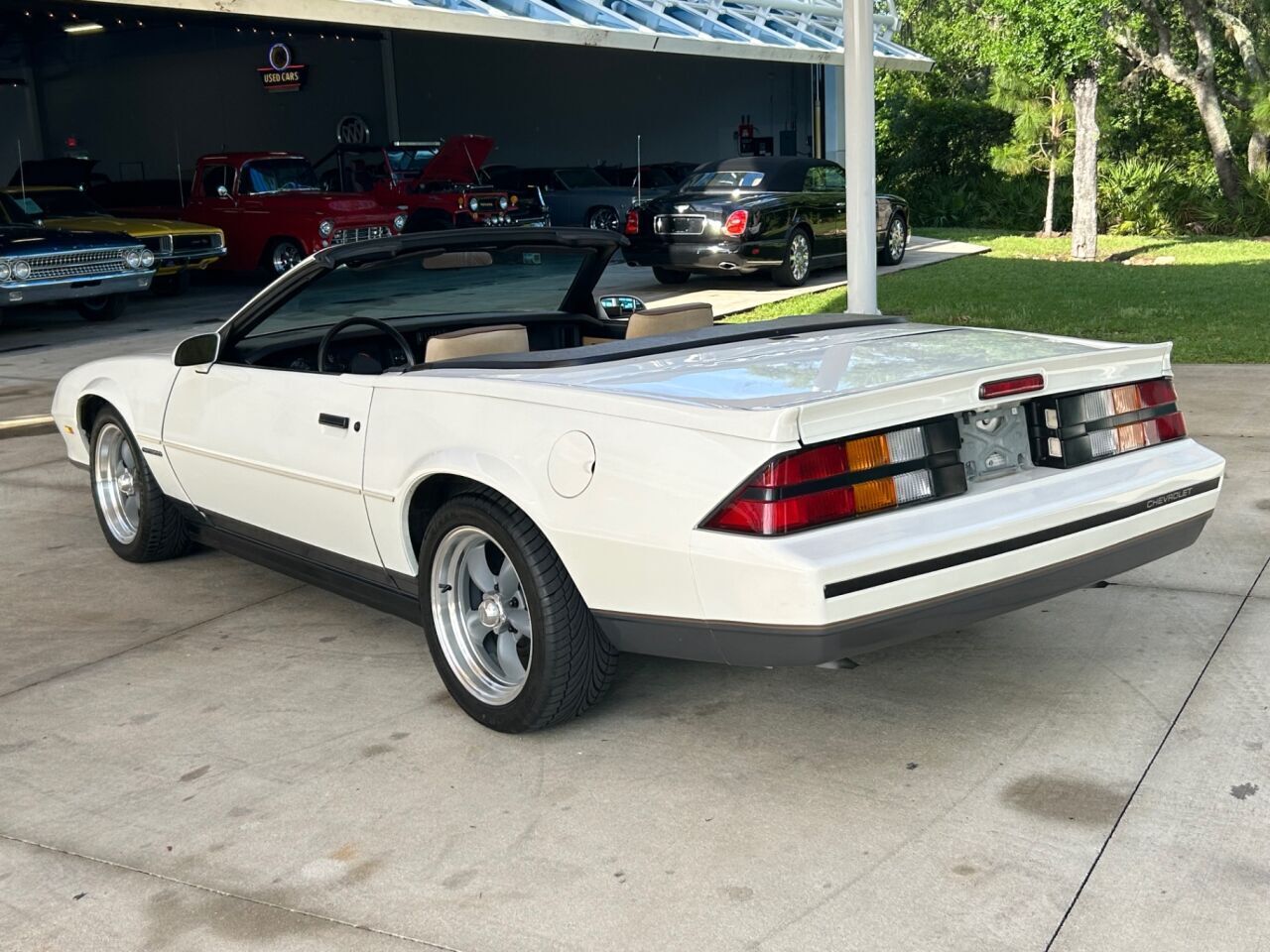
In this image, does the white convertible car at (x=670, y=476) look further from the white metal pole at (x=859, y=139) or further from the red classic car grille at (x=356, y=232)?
the red classic car grille at (x=356, y=232)

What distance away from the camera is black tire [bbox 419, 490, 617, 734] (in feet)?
12.1

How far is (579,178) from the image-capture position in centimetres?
2572

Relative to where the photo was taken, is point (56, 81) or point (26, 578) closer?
point (26, 578)

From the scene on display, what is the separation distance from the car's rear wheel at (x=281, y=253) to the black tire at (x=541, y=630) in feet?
53.6

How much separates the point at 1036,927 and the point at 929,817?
53 cm

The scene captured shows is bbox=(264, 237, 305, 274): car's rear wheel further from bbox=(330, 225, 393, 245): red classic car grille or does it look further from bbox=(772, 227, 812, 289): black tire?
bbox=(772, 227, 812, 289): black tire

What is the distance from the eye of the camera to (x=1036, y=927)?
2865mm

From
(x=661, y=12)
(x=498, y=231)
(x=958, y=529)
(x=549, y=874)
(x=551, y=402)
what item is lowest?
→ (x=549, y=874)

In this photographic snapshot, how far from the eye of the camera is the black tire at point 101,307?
55.1 ft

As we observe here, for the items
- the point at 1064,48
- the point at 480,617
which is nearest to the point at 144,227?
the point at 1064,48

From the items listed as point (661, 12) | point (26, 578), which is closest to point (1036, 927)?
point (26, 578)

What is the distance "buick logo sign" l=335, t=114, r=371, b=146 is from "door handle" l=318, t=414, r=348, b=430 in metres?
29.2

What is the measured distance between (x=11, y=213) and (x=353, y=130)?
53.6 feet

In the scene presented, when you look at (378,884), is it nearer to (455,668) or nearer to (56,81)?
(455,668)
